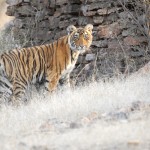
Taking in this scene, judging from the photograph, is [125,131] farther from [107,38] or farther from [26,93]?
[107,38]

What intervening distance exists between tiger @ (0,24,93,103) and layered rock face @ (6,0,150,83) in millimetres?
1051

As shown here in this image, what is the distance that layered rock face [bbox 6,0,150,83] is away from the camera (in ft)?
47.6

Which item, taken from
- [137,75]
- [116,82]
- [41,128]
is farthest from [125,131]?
[137,75]

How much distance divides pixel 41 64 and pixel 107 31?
254 cm

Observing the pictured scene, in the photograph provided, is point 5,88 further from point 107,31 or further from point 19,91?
point 107,31

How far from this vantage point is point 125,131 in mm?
7559

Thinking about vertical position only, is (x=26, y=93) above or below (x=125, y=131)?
below

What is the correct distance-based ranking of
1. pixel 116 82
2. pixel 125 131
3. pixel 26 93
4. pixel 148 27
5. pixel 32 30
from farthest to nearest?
pixel 32 30 < pixel 148 27 < pixel 26 93 < pixel 116 82 < pixel 125 131

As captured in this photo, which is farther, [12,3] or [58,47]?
[12,3]

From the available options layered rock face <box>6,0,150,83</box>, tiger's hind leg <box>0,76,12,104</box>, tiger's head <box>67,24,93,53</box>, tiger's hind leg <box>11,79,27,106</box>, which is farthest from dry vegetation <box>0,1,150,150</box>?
→ layered rock face <box>6,0,150,83</box>

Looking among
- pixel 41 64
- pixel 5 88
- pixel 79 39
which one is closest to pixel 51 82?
pixel 41 64

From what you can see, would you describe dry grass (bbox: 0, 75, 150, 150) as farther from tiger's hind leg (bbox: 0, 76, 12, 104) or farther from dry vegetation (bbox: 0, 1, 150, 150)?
tiger's hind leg (bbox: 0, 76, 12, 104)

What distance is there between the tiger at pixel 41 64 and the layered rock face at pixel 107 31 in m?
1.05

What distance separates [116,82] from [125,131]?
4.20 m
